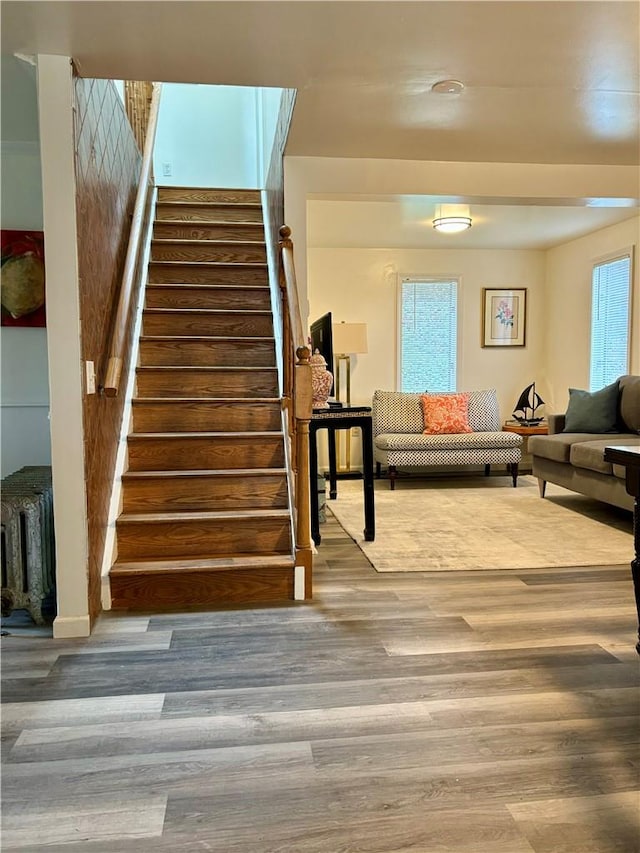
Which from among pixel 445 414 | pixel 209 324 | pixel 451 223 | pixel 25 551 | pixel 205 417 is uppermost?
pixel 451 223

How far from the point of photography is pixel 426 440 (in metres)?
5.80

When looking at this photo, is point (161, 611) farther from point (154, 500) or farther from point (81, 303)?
point (81, 303)

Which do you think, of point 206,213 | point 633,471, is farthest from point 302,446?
point 206,213

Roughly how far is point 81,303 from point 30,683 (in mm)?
1417

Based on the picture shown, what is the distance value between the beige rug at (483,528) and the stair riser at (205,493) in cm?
72

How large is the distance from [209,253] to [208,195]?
0.95 metres

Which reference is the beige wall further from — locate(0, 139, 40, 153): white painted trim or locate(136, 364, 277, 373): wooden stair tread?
locate(0, 139, 40, 153): white painted trim

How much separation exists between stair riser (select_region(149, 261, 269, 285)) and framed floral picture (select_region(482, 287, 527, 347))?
11.0 ft

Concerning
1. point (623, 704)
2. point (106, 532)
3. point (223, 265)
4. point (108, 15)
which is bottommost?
point (623, 704)

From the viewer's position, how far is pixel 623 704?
73.9 inches

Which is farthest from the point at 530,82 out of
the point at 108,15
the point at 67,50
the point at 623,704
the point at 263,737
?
the point at 263,737

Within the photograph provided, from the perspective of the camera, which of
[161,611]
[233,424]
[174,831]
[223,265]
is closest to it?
[174,831]

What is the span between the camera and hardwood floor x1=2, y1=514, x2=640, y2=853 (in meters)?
1.37

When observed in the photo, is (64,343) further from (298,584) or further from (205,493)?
(298,584)
